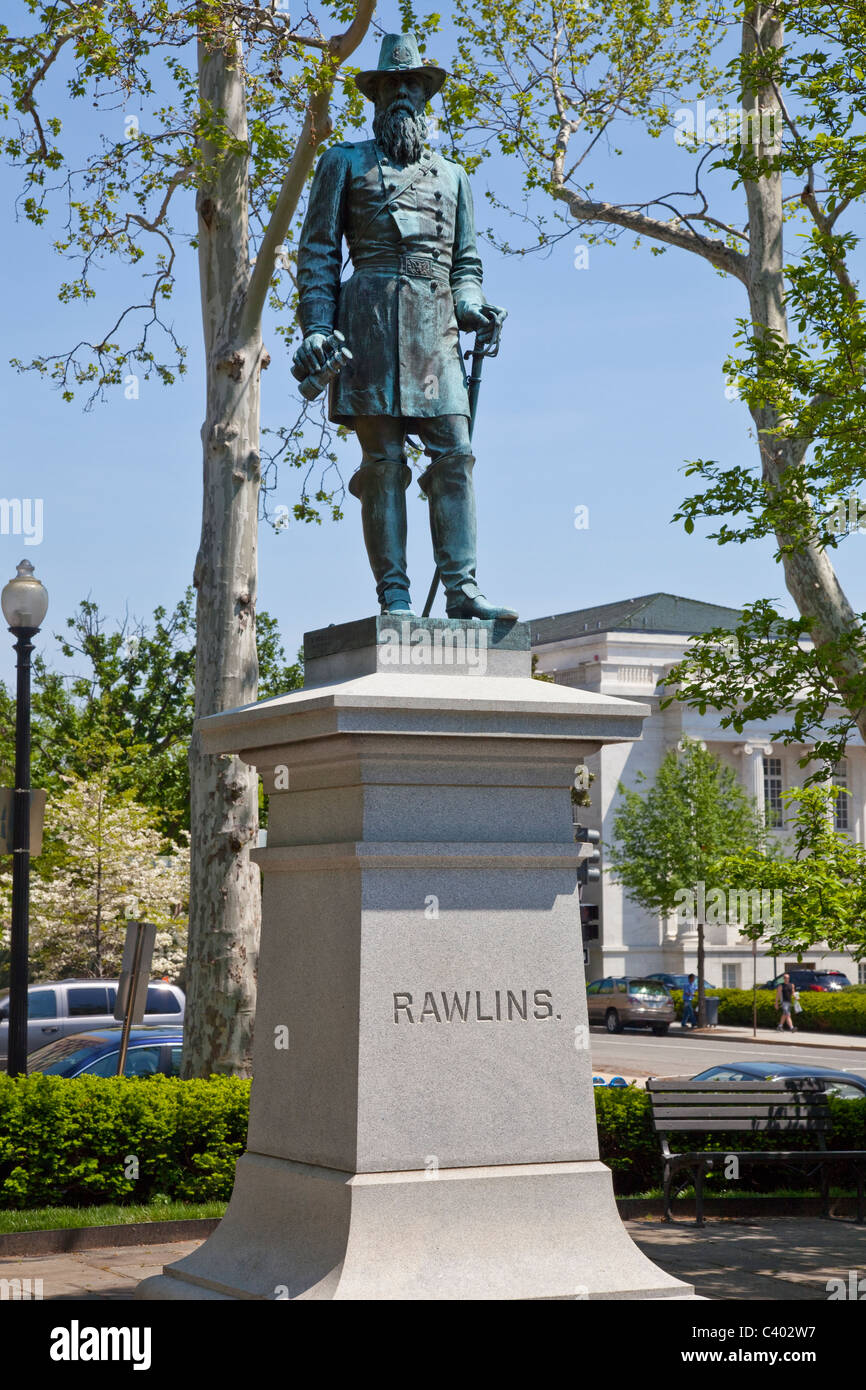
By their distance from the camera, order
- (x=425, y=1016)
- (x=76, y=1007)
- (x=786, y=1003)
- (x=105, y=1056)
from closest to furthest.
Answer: (x=425, y=1016) < (x=105, y=1056) < (x=76, y=1007) < (x=786, y=1003)

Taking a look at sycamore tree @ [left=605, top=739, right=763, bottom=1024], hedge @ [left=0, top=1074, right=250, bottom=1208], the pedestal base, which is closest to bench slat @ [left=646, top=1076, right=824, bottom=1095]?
hedge @ [left=0, top=1074, right=250, bottom=1208]

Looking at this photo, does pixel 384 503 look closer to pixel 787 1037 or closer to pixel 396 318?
pixel 396 318

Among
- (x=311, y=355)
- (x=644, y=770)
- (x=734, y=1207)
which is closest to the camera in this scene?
(x=311, y=355)

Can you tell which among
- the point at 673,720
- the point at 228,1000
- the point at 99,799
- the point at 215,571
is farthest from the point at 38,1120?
the point at 673,720

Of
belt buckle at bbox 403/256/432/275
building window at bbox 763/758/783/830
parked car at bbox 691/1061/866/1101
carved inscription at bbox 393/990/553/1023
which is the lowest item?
parked car at bbox 691/1061/866/1101

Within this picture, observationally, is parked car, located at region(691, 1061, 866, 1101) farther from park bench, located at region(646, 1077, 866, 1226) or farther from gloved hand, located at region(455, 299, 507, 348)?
gloved hand, located at region(455, 299, 507, 348)

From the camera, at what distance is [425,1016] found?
5.66 metres

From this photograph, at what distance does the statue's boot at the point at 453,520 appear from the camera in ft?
21.9

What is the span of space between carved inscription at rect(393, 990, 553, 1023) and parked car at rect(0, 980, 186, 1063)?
18.2m

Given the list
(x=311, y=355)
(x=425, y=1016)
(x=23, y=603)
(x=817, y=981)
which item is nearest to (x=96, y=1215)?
(x=425, y=1016)

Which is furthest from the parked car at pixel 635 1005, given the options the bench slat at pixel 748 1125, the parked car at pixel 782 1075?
the bench slat at pixel 748 1125

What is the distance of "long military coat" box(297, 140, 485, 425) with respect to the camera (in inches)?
260

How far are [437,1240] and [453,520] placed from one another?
9.50ft

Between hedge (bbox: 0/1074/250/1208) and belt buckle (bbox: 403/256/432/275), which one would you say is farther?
hedge (bbox: 0/1074/250/1208)
